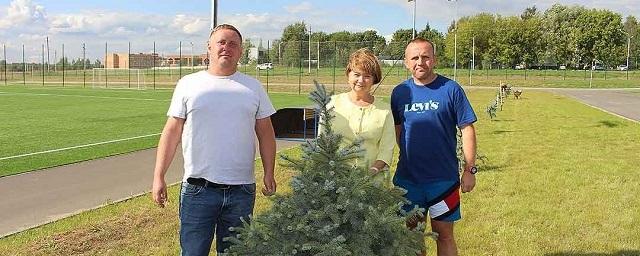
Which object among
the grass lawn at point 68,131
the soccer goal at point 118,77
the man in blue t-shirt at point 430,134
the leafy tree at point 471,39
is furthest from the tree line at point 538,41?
the man in blue t-shirt at point 430,134

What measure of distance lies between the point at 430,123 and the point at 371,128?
1.34 ft

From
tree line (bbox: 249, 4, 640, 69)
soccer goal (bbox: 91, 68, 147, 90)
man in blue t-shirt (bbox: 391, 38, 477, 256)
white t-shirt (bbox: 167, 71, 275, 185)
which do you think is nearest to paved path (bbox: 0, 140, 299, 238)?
white t-shirt (bbox: 167, 71, 275, 185)

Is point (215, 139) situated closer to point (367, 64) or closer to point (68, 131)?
point (367, 64)

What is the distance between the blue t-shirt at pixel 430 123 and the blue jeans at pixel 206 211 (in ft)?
3.35

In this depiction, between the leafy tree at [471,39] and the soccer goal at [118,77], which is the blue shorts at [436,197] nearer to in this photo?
the soccer goal at [118,77]

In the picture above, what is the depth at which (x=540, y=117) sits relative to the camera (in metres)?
21.3

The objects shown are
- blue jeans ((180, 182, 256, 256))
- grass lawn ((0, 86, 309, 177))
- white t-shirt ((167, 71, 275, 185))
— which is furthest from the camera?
grass lawn ((0, 86, 309, 177))

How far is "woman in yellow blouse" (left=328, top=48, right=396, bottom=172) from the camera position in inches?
139

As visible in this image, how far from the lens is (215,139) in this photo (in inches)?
132

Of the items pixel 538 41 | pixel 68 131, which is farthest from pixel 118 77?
pixel 538 41

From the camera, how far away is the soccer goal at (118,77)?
5750 cm

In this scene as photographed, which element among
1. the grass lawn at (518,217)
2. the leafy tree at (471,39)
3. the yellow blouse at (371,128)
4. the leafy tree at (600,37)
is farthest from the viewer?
the leafy tree at (471,39)

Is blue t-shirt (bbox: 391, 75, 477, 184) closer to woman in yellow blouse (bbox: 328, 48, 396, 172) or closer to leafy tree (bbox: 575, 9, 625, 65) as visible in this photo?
woman in yellow blouse (bbox: 328, 48, 396, 172)

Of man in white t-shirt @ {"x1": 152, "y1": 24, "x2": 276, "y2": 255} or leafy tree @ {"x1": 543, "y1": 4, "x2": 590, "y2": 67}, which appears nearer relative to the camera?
man in white t-shirt @ {"x1": 152, "y1": 24, "x2": 276, "y2": 255}
